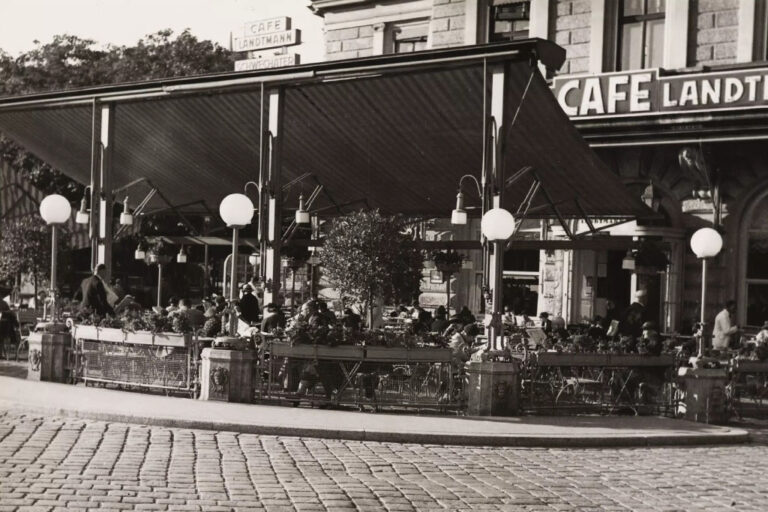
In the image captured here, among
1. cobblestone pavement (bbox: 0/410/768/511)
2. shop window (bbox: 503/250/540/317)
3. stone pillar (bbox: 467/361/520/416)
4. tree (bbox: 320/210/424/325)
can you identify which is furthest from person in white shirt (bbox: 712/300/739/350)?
cobblestone pavement (bbox: 0/410/768/511)

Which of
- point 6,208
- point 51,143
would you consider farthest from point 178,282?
point 51,143

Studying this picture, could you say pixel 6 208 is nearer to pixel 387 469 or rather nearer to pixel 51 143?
pixel 51 143

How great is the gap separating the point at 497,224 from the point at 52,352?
736 cm

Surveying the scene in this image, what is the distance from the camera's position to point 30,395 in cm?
1470

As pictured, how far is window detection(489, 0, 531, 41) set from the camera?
84.8 ft

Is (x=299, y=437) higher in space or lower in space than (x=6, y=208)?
lower

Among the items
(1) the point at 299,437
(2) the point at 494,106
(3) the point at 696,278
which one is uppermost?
(2) the point at 494,106

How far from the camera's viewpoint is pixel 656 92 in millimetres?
21984

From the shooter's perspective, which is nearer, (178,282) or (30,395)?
(30,395)

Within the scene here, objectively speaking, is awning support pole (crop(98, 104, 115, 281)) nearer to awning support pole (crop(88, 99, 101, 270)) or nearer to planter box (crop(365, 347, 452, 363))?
awning support pole (crop(88, 99, 101, 270))

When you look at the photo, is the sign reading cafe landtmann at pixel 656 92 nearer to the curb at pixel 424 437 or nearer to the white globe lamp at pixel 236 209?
the curb at pixel 424 437

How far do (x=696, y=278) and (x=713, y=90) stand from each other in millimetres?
4389

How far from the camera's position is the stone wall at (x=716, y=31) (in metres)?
22.4

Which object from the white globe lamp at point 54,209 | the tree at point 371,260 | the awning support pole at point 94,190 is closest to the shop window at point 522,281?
the tree at point 371,260
